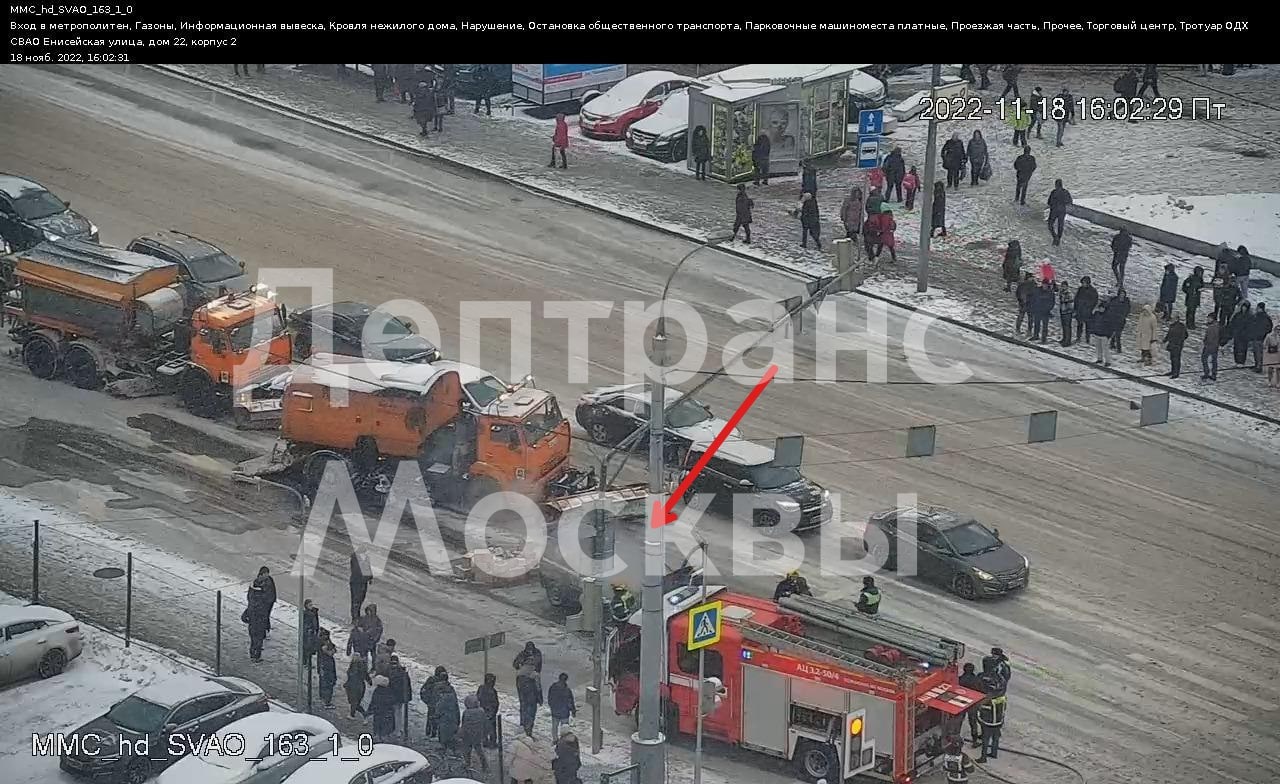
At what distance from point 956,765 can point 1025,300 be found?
16.7 meters

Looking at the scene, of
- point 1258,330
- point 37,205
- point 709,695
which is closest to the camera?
point 709,695

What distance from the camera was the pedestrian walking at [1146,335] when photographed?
4275 cm

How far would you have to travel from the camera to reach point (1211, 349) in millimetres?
42031

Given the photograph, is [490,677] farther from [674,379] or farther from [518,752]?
[674,379]

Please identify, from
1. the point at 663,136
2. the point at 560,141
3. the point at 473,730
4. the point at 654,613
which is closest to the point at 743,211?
the point at 663,136

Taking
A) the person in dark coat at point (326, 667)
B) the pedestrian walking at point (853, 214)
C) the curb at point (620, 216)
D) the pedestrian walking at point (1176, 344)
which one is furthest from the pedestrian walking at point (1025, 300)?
the person in dark coat at point (326, 667)

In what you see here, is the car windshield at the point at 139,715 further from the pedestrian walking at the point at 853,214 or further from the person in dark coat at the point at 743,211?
the pedestrian walking at the point at 853,214

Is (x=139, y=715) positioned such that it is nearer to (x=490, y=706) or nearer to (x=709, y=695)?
(x=490, y=706)

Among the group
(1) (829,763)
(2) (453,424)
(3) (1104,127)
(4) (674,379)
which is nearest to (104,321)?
(2) (453,424)

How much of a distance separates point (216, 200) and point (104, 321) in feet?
31.9

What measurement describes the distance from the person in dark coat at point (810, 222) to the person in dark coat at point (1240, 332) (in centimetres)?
901

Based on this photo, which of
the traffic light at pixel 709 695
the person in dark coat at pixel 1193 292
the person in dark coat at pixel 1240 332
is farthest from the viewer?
the person in dark coat at pixel 1193 292

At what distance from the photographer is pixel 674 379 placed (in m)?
41.3

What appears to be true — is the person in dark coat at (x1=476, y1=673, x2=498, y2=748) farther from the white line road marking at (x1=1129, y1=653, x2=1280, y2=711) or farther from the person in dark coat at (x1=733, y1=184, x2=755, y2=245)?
the person in dark coat at (x1=733, y1=184, x2=755, y2=245)
